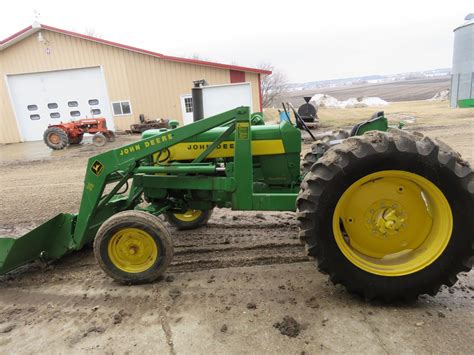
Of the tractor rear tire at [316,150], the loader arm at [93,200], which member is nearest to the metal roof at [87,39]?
the tractor rear tire at [316,150]

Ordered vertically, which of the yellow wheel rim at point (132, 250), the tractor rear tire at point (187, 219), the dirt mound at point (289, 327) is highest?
the yellow wheel rim at point (132, 250)

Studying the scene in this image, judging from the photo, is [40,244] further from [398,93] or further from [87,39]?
[398,93]

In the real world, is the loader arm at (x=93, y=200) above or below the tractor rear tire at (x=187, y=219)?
above

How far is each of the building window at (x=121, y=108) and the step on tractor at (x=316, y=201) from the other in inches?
541

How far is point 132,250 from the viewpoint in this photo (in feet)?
11.1

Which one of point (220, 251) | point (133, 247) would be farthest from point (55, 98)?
point (133, 247)

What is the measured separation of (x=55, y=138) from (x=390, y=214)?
1303cm

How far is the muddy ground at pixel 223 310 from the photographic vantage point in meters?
2.55

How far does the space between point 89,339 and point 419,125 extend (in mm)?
13124

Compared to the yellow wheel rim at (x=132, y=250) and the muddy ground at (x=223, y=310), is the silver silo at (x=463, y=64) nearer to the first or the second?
the muddy ground at (x=223, y=310)

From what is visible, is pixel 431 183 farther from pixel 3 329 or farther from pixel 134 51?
pixel 134 51

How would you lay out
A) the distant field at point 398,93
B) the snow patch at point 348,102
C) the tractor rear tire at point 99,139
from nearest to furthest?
the tractor rear tire at point 99,139 → the snow patch at point 348,102 → the distant field at point 398,93

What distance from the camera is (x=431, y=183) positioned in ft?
8.66

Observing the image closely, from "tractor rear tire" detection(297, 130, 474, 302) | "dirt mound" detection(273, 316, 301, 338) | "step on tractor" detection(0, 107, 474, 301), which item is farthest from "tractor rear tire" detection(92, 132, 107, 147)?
"dirt mound" detection(273, 316, 301, 338)
